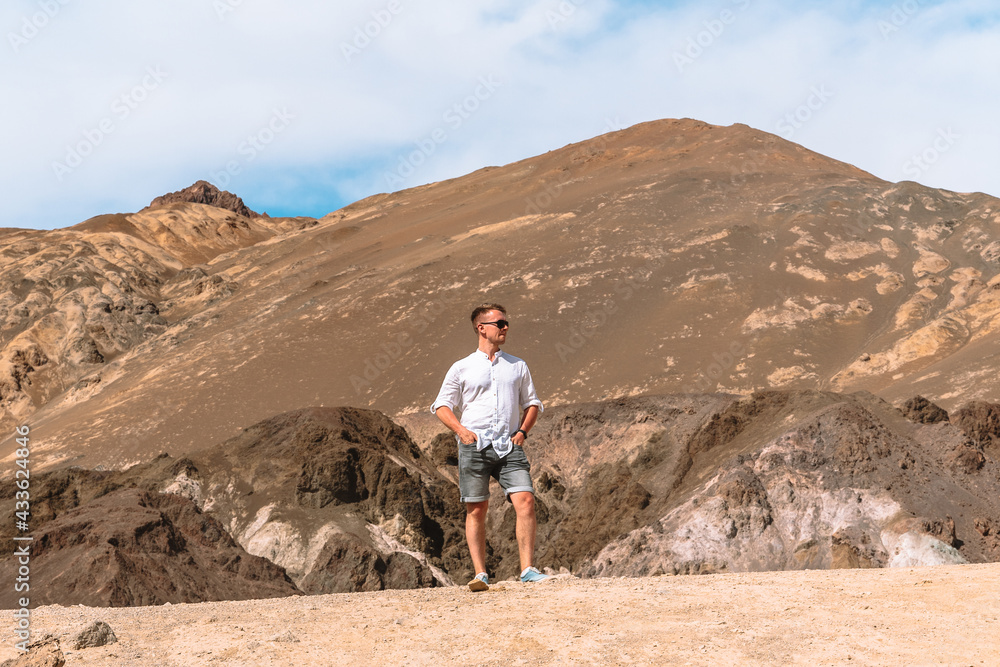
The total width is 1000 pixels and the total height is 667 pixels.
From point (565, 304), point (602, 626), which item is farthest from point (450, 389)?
point (565, 304)

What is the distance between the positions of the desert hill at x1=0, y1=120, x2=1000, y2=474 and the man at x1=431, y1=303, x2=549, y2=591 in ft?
54.9

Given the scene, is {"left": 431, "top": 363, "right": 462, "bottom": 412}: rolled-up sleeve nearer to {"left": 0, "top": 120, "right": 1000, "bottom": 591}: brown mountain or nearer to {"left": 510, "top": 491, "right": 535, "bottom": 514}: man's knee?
{"left": 510, "top": 491, "right": 535, "bottom": 514}: man's knee

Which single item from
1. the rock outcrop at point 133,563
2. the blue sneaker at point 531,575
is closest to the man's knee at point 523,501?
the blue sneaker at point 531,575

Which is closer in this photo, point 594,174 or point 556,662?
point 556,662

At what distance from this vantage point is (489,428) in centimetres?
525

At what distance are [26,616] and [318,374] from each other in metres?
23.6

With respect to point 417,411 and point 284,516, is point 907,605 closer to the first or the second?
point 284,516

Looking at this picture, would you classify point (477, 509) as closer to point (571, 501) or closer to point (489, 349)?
point (489, 349)

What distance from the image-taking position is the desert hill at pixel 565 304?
25609 mm

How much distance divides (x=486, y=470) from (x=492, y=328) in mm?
761

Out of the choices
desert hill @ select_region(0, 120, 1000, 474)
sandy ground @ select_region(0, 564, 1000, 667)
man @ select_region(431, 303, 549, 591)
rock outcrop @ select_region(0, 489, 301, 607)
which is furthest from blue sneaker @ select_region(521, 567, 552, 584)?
desert hill @ select_region(0, 120, 1000, 474)

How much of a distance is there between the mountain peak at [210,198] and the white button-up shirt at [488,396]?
7306 cm

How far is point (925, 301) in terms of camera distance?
91.1ft

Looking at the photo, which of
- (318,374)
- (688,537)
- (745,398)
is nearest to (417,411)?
(318,374)
